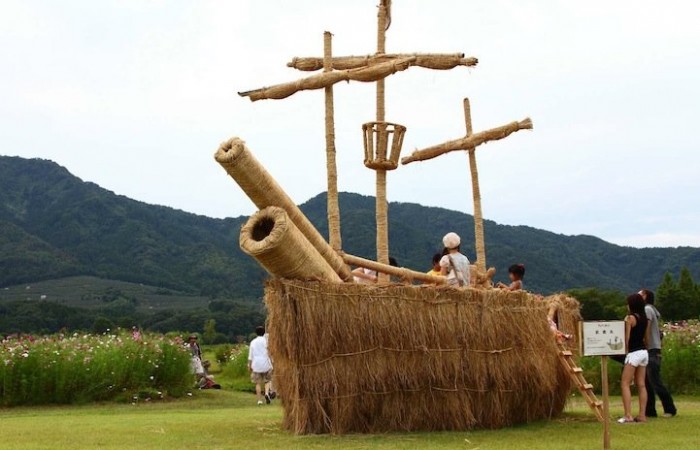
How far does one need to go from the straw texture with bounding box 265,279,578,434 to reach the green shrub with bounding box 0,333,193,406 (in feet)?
29.2

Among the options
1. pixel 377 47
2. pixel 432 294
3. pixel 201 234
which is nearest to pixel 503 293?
pixel 432 294

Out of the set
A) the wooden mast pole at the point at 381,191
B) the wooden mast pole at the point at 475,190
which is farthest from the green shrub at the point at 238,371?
the wooden mast pole at the point at 381,191

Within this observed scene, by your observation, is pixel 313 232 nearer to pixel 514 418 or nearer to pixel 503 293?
pixel 503 293

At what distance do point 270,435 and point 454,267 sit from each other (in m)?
3.14

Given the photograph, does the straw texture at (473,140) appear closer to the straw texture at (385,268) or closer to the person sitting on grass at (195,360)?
the straw texture at (385,268)

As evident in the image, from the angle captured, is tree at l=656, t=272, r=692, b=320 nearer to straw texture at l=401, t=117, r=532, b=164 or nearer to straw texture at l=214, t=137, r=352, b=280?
straw texture at l=401, t=117, r=532, b=164

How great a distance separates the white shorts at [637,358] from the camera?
11.9m

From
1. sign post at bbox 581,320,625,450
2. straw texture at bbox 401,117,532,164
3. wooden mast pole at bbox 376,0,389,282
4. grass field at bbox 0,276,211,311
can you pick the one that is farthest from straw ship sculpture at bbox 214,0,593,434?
grass field at bbox 0,276,211,311

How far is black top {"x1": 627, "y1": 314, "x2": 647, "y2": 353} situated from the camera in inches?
472

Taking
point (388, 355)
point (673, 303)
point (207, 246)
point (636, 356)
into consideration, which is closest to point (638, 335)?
point (636, 356)

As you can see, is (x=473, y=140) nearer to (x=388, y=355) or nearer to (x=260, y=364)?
(x=388, y=355)

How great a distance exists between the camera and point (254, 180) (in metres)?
10.3

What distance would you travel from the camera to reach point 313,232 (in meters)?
11.0

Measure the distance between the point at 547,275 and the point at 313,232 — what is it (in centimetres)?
8019
